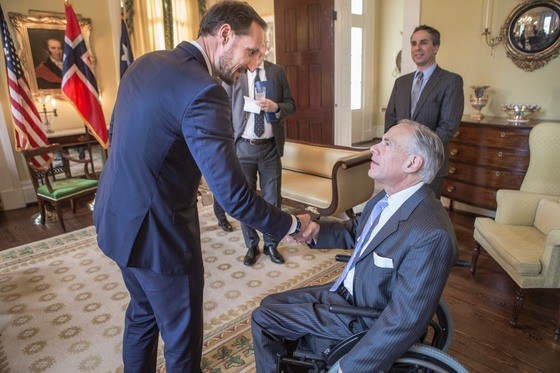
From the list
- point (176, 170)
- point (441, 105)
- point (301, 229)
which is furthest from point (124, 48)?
point (301, 229)

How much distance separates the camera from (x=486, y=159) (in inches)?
137

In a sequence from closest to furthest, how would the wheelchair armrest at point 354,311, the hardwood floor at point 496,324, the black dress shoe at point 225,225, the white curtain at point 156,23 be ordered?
the wheelchair armrest at point 354,311, the hardwood floor at point 496,324, the black dress shoe at point 225,225, the white curtain at point 156,23

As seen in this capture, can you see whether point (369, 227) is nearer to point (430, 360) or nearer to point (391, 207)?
point (391, 207)

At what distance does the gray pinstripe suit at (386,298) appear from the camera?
3.72ft

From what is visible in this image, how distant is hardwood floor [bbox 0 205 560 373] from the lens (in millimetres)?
1934

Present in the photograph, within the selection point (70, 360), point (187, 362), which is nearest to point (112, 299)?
point (70, 360)

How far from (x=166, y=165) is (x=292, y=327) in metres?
0.75

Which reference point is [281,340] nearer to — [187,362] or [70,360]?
[187,362]

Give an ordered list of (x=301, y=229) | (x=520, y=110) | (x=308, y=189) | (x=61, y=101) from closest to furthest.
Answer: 1. (x=301, y=229)
2. (x=520, y=110)
3. (x=308, y=189)
4. (x=61, y=101)

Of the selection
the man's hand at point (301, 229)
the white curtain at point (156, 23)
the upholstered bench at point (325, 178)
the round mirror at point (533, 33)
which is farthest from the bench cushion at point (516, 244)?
the white curtain at point (156, 23)

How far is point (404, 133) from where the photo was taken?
1348 mm

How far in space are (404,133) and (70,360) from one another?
2065 millimetres

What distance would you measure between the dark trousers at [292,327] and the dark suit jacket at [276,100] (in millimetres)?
1703

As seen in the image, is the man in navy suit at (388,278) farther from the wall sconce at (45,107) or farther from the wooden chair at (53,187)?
the wall sconce at (45,107)
